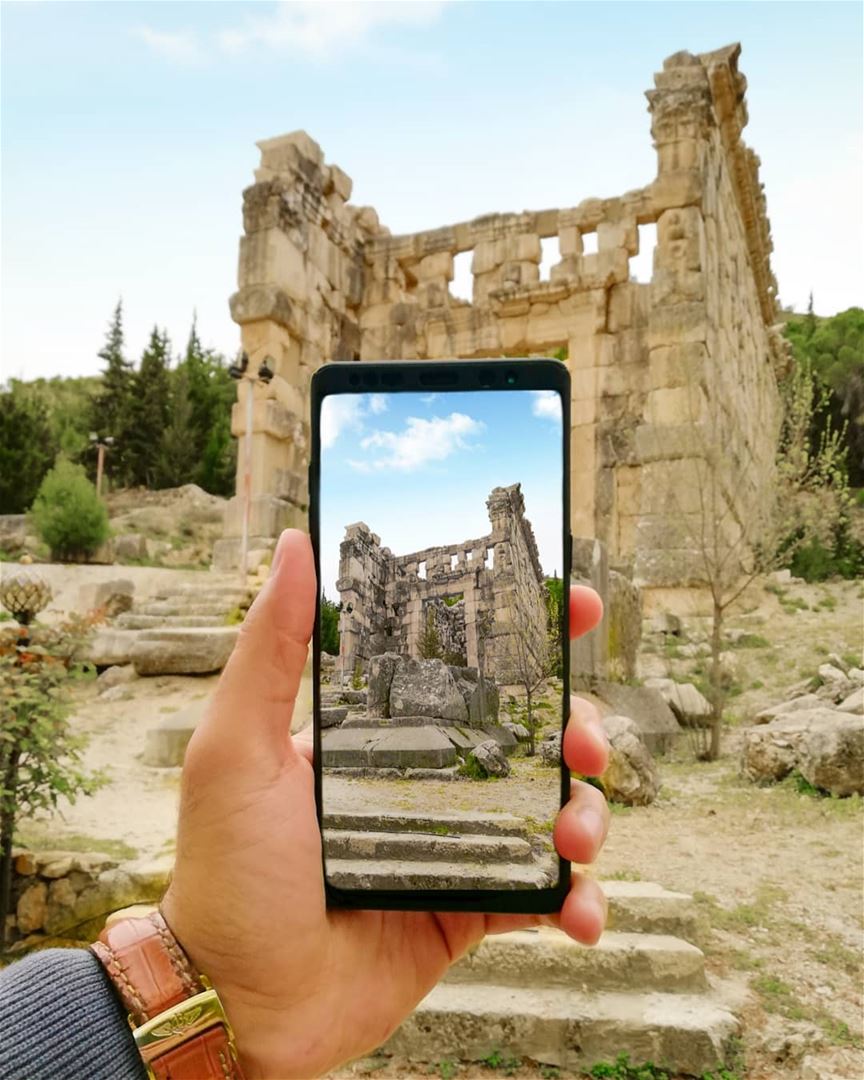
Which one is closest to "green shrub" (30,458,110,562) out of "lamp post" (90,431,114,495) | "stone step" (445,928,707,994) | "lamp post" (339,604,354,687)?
"lamp post" (90,431,114,495)

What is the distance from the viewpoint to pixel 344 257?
13.2m

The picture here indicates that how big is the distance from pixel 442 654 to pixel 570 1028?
7.71 ft

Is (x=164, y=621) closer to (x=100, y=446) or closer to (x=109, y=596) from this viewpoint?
(x=109, y=596)

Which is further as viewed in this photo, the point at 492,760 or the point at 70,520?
the point at 70,520

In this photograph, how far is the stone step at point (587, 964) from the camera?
11.4 feet

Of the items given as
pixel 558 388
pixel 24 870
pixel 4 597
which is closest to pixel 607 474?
pixel 4 597

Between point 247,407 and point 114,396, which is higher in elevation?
point 114,396

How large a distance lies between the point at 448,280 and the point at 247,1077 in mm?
13035

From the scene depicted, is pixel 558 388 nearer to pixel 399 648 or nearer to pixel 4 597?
pixel 399 648

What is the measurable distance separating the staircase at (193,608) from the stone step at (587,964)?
5.97m

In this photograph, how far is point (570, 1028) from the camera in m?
3.26

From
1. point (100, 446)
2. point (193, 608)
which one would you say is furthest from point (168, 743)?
point (100, 446)

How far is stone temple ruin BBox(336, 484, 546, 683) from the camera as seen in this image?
1.52 meters

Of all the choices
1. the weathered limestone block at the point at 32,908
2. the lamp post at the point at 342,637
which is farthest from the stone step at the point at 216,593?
the lamp post at the point at 342,637
